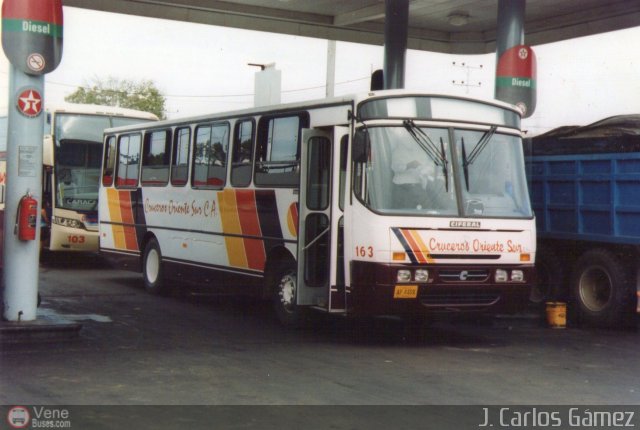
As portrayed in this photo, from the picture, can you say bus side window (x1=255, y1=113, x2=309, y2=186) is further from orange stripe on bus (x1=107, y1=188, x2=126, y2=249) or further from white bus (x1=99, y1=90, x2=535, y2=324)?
orange stripe on bus (x1=107, y1=188, x2=126, y2=249)

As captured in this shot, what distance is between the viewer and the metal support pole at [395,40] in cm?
2030

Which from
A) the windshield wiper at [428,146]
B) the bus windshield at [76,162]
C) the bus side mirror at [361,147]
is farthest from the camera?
the bus windshield at [76,162]

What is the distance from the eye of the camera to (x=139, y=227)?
17031 mm

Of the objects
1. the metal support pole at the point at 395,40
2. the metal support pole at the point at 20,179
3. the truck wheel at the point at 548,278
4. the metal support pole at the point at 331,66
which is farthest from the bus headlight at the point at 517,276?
the metal support pole at the point at 331,66

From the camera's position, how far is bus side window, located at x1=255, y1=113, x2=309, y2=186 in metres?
12.4

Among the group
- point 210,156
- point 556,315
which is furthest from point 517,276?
point 210,156

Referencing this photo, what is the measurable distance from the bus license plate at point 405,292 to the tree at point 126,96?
69320mm

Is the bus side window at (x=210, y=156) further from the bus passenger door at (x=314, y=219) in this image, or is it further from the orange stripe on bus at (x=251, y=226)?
the bus passenger door at (x=314, y=219)

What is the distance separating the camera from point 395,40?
20.5m

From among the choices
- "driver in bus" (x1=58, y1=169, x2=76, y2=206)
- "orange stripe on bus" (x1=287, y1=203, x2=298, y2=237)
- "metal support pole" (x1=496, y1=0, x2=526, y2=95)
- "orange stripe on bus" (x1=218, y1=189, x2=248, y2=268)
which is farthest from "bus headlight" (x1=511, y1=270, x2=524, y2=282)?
"driver in bus" (x1=58, y1=169, x2=76, y2=206)

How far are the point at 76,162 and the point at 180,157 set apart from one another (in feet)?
21.4

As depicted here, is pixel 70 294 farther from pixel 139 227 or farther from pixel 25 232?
pixel 25 232

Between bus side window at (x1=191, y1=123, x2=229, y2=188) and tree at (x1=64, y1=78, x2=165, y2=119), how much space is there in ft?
211

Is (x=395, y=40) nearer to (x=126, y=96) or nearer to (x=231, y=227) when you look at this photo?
(x=231, y=227)
